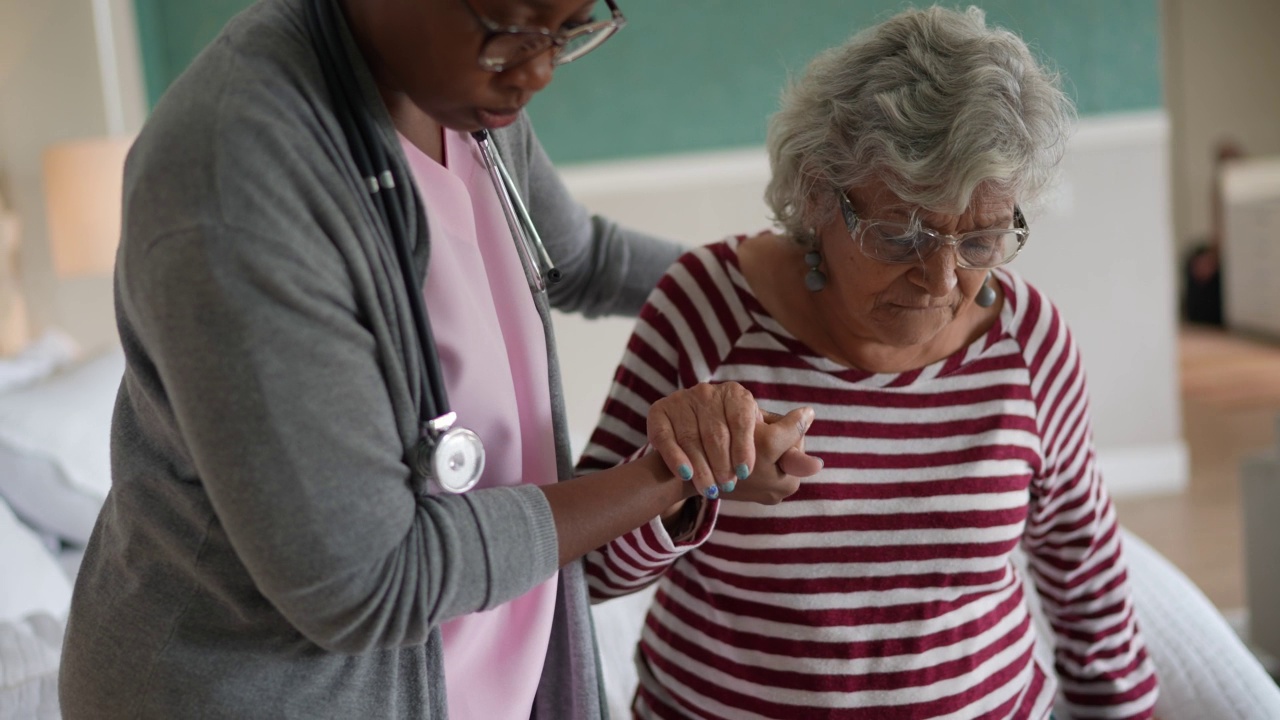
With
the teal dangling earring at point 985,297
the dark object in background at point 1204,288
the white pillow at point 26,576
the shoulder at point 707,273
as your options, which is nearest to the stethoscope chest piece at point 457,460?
Result: the shoulder at point 707,273

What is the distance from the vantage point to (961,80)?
1145 millimetres

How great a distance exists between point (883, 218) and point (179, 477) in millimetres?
719

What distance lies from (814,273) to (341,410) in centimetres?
67

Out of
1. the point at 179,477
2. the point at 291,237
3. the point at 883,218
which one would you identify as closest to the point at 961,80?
the point at 883,218

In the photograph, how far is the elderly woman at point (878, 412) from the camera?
3.88 ft

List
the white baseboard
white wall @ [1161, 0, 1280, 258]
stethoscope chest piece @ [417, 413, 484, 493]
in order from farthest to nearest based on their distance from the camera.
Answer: white wall @ [1161, 0, 1280, 258] < the white baseboard < stethoscope chest piece @ [417, 413, 484, 493]

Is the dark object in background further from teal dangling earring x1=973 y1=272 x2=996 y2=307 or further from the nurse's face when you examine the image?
the nurse's face

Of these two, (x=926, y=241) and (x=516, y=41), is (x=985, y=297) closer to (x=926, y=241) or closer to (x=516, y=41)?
(x=926, y=241)

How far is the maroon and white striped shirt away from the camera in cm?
126

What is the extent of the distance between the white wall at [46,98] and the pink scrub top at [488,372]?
314cm

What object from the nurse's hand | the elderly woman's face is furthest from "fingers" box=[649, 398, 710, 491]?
the elderly woman's face

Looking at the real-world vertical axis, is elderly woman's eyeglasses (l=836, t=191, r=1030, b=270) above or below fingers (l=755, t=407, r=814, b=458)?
above

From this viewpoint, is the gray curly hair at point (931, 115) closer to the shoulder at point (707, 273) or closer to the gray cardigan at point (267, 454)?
the shoulder at point (707, 273)

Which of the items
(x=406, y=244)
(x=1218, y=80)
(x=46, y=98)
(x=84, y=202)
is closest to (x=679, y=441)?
(x=406, y=244)
